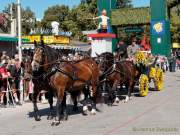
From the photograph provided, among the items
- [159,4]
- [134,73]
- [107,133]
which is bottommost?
[107,133]

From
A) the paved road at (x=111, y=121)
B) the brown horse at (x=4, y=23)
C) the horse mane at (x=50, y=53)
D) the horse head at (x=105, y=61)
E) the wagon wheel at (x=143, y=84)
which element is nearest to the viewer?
the paved road at (x=111, y=121)

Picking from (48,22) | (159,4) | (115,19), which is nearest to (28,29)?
(48,22)

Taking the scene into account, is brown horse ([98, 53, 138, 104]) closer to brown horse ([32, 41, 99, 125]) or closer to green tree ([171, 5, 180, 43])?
brown horse ([32, 41, 99, 125])

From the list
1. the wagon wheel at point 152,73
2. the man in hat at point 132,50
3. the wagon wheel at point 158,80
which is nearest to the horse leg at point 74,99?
the man in hat at point 132,50

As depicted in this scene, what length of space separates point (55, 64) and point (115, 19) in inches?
1303

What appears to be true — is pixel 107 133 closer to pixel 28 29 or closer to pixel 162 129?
pixel 162 129

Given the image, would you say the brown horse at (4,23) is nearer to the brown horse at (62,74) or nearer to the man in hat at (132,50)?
the man in hat at (132,50)

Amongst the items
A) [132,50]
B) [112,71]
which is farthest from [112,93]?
[132,50]

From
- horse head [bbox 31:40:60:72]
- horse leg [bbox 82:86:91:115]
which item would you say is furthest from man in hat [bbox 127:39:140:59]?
horse head [bbox 31:40:60:72]

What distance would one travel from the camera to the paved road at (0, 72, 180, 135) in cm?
1116

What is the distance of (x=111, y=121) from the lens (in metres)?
12.6

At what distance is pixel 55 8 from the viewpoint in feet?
297

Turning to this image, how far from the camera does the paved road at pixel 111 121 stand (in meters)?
11.2

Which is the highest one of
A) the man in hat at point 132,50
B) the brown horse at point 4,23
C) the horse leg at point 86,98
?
the brown horse at point 4,23
